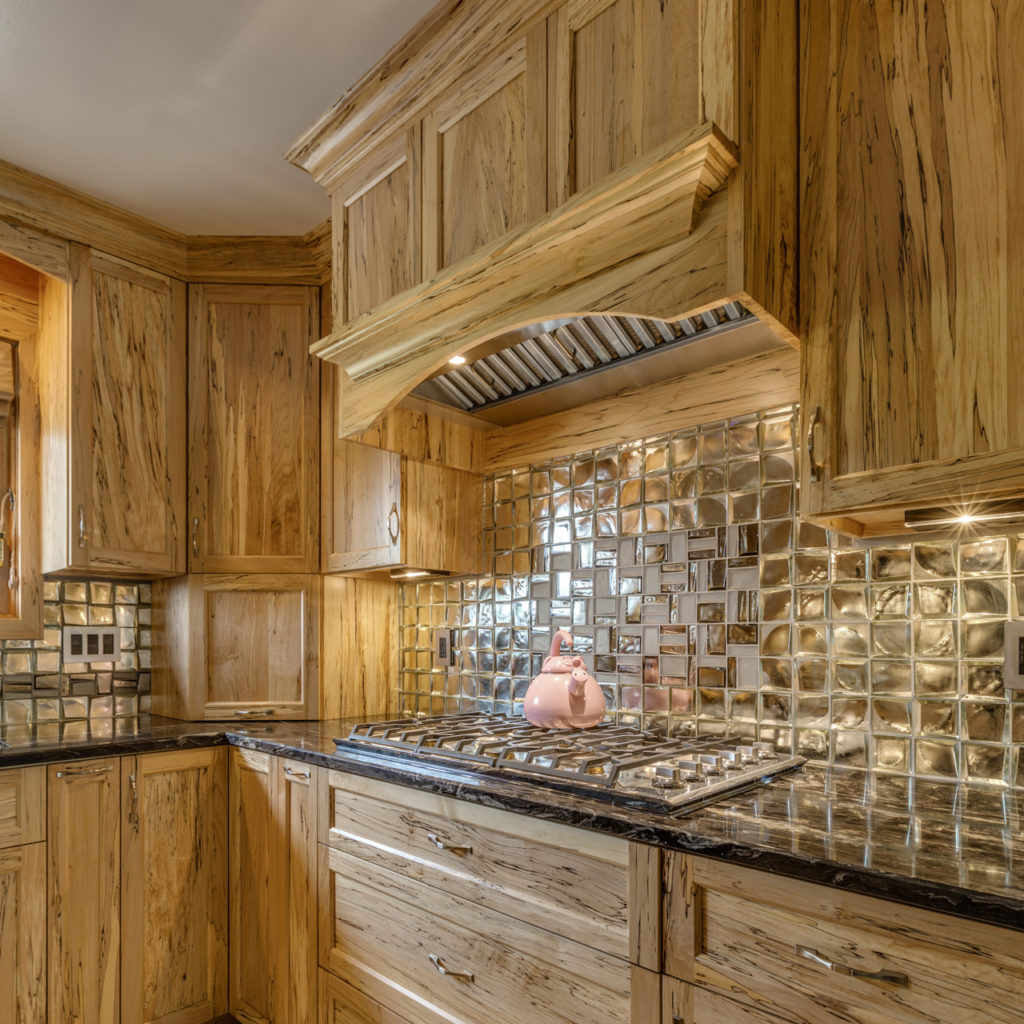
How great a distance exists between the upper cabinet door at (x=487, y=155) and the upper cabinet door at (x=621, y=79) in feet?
0.18

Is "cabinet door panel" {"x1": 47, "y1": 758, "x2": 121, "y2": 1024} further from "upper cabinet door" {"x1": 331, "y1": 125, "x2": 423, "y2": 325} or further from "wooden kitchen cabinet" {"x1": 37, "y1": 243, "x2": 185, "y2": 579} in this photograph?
"upper cabinet door" {"x1": 331, "y1": 125, "x2": 423, "y2": 325}

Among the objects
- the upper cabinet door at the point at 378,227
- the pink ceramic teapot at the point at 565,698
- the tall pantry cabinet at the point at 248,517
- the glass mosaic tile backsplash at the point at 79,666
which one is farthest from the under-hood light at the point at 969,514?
the glass mosaic tile backsplash at the point at 79,666

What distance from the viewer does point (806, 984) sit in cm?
105

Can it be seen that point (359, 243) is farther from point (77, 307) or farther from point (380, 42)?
point (77, 307)

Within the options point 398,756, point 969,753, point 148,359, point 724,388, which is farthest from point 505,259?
point 148,359

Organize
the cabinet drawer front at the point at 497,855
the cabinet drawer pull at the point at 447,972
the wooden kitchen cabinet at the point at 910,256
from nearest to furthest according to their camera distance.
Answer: the wooden kitchen cabinet at the point at 910,256, the cabinet drawer front at the point at 497,855, the cabinet drawer pull at the point at 447,972

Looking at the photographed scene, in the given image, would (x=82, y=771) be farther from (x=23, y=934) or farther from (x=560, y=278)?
(x=560, y=278)

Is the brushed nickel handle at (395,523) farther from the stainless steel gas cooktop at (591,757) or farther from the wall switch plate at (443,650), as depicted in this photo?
the stainless steel gas cooktop at (591,757)

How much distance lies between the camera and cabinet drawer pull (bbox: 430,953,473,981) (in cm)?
156

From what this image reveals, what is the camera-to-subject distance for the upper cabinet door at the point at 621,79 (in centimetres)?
135

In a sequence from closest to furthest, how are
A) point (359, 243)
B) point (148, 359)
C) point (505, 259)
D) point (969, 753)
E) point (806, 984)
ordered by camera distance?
point (806, 984)
point (969, 753)
point (505, 259)
point (359, 243)
point (148, 359)

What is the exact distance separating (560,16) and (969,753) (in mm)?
1666

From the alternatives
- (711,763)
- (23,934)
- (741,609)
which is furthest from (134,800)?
(741,609)

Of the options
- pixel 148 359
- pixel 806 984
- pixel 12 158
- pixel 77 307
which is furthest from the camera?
pixel 148 359
